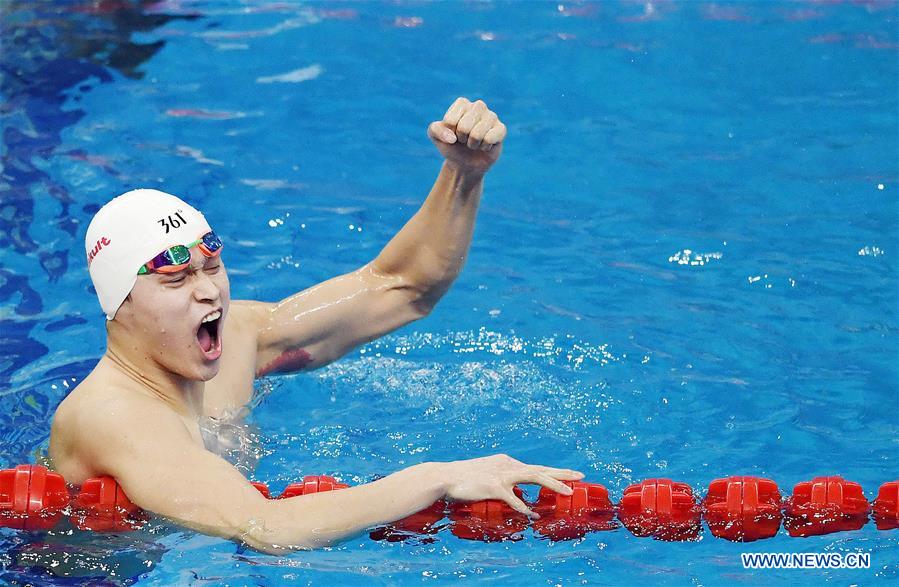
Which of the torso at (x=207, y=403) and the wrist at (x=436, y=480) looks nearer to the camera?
the wrist at (x=436, y=480)

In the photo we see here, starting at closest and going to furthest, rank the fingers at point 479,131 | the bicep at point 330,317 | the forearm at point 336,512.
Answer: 1. the forearm at point 336,512
2. the fingers at point 479,131
3. the bicep at point 330,317

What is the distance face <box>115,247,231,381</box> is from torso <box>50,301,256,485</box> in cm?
14

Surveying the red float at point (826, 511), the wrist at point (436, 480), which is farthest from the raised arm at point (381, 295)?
the red float at point (826, 511)

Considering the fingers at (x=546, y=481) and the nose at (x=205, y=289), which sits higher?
the nose at (x=205, y=289)

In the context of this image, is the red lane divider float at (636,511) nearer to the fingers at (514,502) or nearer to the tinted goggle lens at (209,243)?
the fingers at (514,502)

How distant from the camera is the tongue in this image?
3.98 meters

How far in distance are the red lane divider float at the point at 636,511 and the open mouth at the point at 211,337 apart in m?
0.45

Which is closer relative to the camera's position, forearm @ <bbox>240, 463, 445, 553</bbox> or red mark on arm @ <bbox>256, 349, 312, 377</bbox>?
forearm @ <bbox>240, 463, 445, 553</bbox>

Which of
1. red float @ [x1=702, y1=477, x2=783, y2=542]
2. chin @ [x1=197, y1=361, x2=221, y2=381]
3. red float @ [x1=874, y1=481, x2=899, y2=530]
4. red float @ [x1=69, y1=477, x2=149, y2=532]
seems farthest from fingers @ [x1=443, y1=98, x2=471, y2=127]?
red float @ [x1=874, y1=481, x2=899, y2=530]

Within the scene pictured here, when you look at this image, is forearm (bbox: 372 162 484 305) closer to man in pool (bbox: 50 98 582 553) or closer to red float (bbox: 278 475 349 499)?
man in pool (bbox: 50 98 582 553)

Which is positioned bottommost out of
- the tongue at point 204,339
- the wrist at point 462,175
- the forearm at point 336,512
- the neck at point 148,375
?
the forearm at point 336,512

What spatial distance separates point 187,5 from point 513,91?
9.43ft

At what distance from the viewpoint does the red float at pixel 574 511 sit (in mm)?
3895

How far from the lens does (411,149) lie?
25.2ft
